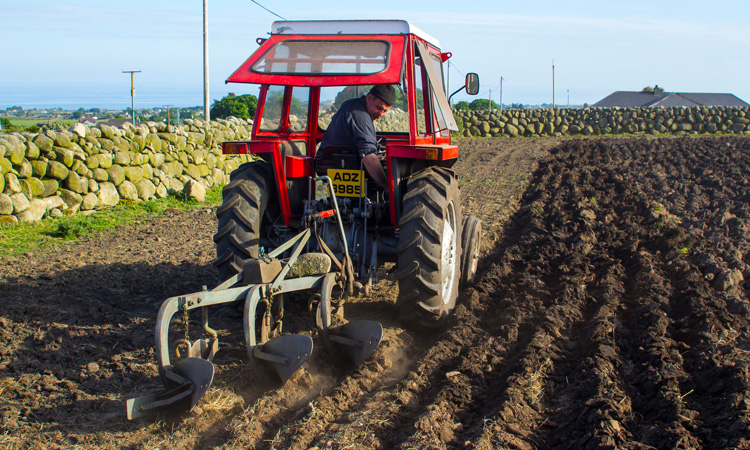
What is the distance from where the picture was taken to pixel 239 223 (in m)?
4.75

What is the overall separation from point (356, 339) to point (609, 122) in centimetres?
2678

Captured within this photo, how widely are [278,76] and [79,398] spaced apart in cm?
236

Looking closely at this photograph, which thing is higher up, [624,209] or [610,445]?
[624,209]

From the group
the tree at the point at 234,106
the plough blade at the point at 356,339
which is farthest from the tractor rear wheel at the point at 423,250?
the tree at the point at 234,106

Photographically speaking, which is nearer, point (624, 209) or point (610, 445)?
point (610, 445)

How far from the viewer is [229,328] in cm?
497

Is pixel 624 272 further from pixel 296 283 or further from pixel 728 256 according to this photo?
pixel 296 283

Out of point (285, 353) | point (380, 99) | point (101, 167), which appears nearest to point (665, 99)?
point (101, 167)

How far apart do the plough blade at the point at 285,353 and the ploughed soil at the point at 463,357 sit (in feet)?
0.51

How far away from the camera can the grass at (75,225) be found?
761cm

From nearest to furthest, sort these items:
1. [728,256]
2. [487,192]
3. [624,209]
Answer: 1. [728,256]
2. [624,209]
3. [487,192]

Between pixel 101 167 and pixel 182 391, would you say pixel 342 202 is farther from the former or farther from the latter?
pixel 101 167

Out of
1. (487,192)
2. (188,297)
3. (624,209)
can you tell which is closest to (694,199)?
(624,209)

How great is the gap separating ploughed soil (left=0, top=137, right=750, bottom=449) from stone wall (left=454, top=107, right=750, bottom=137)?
20019 mm
